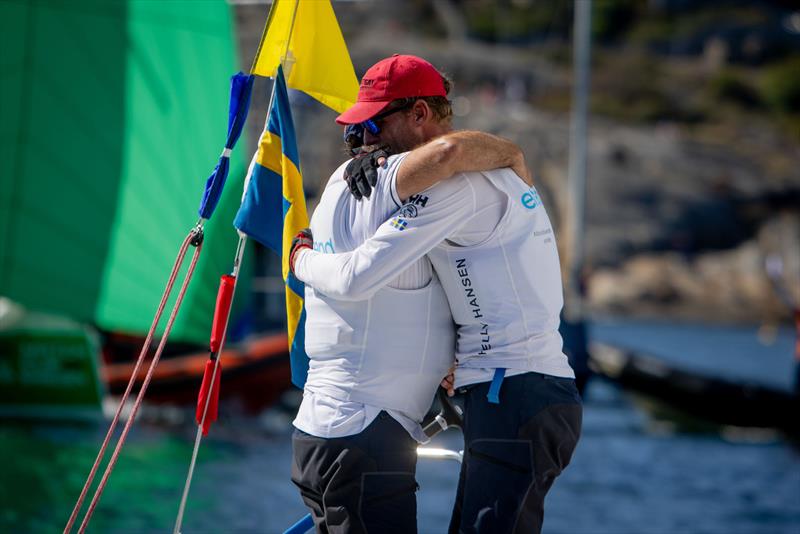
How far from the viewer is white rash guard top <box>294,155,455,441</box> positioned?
2906mm

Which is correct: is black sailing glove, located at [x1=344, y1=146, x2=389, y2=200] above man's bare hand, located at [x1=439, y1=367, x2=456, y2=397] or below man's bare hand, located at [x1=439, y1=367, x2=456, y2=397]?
above

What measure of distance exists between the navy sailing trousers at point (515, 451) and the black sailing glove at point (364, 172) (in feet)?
1.92

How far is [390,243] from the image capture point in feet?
9.20

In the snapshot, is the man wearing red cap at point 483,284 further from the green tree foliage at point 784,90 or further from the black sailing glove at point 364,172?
the green tree foliage at point 784,90

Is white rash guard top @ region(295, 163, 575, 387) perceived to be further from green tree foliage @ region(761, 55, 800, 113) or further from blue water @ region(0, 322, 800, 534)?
green tree foliage @ region(761, 55, 800, 113)

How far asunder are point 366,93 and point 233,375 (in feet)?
40.7

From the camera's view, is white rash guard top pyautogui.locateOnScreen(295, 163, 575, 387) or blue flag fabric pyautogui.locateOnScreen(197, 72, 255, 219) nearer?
white rash guard top pyautogui.locateOnScreen(295, 163, 575, 387)

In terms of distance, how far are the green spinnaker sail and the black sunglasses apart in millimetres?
4347

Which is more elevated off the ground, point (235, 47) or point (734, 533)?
point (235, 47)

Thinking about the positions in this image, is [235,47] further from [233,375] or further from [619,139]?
[619,139]

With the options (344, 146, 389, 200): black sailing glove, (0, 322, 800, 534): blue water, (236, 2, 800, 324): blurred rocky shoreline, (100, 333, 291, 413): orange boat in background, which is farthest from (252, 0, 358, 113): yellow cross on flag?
(236, 2, 800, 324): blurred rocky shoreline

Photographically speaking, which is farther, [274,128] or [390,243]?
[274,128]

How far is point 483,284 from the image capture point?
9.54 feet

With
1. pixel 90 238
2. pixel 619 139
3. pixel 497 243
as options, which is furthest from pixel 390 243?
pixel 619 139
